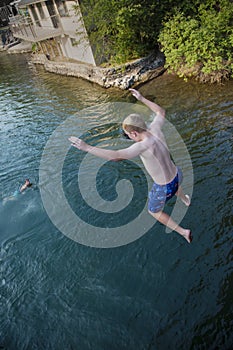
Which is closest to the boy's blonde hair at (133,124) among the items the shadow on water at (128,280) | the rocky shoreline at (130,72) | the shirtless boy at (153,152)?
the shirtless boy at (153,152)

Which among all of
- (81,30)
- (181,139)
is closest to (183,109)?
(181,139)

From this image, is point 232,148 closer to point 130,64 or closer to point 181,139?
point 181,139

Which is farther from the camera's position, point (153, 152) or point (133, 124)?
point (153, 152)

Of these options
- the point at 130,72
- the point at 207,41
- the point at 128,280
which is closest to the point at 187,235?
the point at 128,280

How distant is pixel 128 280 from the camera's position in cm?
469

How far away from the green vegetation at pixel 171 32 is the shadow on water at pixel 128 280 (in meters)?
4.59

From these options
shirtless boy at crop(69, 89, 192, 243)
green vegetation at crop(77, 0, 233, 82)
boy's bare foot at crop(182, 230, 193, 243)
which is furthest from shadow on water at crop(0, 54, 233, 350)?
green vegetation at crop(77, 0, 233, 82)

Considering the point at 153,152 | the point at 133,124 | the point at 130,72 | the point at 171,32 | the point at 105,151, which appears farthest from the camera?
the point at 130,72

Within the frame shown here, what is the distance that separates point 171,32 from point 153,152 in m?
10.3

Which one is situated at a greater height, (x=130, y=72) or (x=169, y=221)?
(x=130, y=72)

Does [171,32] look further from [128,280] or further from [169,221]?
[128,280]

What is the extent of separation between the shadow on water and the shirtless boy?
72 cm

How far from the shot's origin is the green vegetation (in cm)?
1040

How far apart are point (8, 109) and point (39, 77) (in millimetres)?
6087
